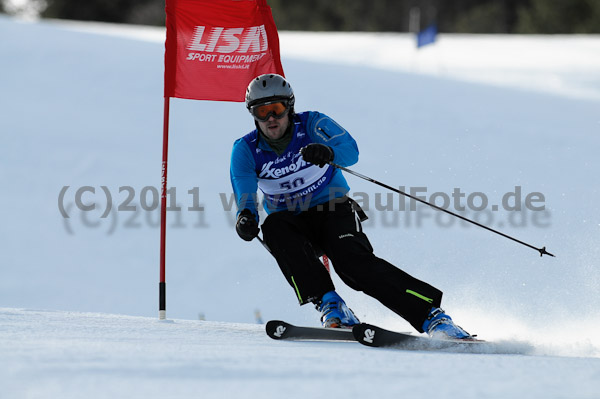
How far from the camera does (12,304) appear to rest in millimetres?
6781

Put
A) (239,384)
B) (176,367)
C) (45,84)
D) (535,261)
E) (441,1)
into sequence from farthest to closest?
(441,1), (45,84), (535,261), (176,367), (239,384)

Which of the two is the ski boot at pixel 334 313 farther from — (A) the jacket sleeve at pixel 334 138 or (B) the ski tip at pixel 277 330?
(A) the jacket sleeve at pixel 334 138

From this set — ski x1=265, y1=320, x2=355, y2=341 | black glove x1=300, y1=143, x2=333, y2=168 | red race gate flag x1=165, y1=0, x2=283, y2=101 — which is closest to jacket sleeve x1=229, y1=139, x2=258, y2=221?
black glove x1=300, y1=143, x2=333, y2=168

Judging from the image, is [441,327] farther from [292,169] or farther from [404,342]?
[292,169]

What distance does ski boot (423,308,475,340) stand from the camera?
141 inches

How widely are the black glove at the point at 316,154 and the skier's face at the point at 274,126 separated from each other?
0.38m

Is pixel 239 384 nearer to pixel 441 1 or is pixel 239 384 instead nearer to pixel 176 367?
pixel 176 367

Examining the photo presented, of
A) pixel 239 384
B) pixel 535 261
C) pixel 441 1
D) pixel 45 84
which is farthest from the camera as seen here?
pixel 441 1

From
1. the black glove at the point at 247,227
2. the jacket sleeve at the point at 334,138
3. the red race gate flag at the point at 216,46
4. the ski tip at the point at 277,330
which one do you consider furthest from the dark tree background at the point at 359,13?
the ski tip at the point at 277,330

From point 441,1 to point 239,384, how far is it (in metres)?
35.6

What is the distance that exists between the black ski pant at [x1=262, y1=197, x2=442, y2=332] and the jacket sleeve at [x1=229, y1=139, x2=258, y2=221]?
0.48ft

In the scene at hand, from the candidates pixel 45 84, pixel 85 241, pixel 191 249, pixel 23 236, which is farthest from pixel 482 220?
pixel 45 84

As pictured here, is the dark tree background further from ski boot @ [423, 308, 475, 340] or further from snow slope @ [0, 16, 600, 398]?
ski boot @ [423, 308, 475, 340]

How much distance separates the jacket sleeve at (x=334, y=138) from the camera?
4.19 meters
